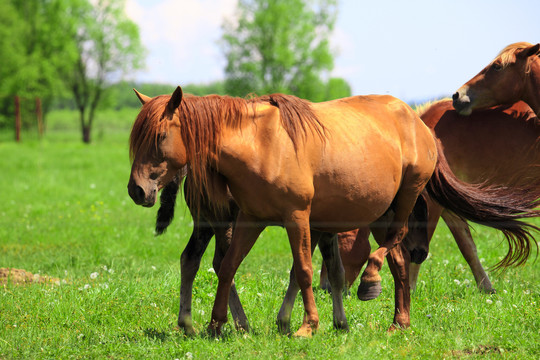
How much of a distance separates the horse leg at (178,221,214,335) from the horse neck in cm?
338

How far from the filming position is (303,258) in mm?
4000

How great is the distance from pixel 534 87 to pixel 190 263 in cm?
368

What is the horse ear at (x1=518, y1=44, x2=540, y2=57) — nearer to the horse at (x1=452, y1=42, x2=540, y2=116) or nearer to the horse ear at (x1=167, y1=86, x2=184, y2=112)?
the horse at (x1=452, y1=42, x2=540, y2=116)

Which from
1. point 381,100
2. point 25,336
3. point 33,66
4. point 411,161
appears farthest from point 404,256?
point 33,66

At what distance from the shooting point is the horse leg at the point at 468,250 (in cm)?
599

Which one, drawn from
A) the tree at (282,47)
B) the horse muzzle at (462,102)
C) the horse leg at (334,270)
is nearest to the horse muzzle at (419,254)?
the horse leg at (334,270)

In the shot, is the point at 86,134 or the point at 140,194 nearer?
the point at 140,194

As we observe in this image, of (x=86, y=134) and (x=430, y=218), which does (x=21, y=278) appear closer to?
(x=430, y=218)

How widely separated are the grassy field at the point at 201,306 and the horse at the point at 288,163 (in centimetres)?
34

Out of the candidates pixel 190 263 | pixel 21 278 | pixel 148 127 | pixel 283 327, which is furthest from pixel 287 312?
pixel 21 278

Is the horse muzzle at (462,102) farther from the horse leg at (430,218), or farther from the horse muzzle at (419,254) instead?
the horse muzzle at (419,254)

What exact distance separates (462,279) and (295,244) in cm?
312

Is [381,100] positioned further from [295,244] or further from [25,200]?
[25,200]

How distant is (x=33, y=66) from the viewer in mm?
41688
